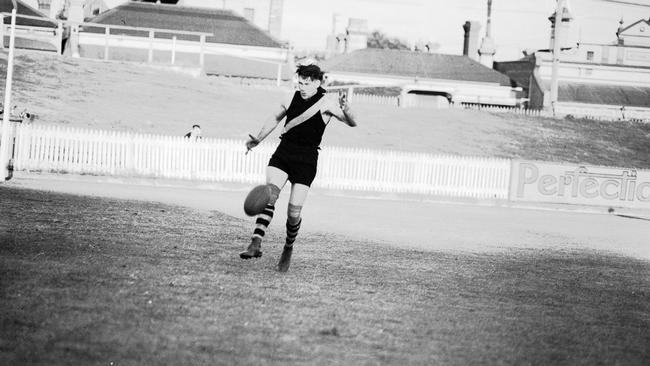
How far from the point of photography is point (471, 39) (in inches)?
3118

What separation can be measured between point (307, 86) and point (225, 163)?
19069mm

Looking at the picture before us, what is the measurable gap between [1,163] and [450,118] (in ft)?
95.2

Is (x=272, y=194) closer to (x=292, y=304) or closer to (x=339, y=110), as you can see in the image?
(x=339, y=110)

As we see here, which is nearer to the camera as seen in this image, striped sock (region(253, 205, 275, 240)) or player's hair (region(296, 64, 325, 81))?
player's hair (region(296, 64, 325, 81))

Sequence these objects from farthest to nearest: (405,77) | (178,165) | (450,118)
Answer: (405,77)
(450,118)
(178,165)

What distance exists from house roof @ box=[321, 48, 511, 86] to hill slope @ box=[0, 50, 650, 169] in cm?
1842

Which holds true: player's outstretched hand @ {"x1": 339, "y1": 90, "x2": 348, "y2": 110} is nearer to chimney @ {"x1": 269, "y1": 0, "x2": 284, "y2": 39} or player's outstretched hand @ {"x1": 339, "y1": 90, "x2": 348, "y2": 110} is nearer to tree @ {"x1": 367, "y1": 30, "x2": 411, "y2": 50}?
chimney @ {"x1": 269, "y1": 0, "x2": 284, "y2": 39}

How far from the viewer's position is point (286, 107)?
8.84 meters

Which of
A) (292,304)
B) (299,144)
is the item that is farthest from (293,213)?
(292,304)

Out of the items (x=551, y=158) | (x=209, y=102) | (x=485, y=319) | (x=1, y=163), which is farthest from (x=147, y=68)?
(x=485, y=319)

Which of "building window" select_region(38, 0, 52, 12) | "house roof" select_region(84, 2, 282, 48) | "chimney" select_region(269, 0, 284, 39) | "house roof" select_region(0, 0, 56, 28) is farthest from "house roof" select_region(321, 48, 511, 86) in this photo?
"building window" select_region(38, 0, 52, 12)

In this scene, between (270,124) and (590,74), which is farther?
(590,74)

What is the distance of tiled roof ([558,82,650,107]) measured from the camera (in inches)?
2625

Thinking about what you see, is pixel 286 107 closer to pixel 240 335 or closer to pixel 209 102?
pixel 240 335
